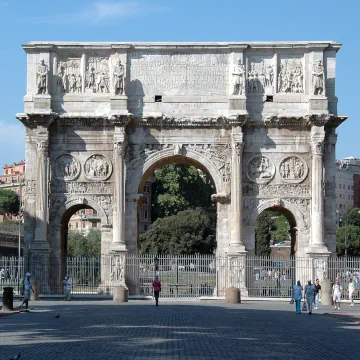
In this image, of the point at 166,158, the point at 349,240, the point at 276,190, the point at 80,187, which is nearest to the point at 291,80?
the point at 276,190

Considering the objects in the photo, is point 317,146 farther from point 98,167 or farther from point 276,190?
point 98,167

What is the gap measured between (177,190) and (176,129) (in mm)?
33822

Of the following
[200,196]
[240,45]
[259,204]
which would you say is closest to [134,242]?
[259,204]

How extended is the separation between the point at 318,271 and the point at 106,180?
8.67m

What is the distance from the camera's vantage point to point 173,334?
2086cm

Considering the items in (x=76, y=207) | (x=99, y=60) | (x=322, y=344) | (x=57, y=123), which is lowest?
(x=322, y=344)

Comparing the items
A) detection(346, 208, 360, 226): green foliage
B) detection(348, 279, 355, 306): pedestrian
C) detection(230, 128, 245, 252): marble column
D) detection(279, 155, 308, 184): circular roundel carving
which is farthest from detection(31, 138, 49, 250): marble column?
detection(346, 208, 360, 226): green foliage

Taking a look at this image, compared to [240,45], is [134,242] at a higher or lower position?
lower

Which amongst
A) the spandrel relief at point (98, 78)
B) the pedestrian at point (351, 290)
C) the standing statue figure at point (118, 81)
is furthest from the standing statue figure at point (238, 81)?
the pedestrian at point (351, 290)

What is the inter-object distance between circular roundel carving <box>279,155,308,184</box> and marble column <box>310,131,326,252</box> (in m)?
0.51

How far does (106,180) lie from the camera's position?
130ft

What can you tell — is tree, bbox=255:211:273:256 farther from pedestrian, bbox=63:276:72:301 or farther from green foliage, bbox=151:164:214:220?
pedestrian, bbox=63:276:72:301

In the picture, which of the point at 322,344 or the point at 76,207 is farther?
the point at 76,207

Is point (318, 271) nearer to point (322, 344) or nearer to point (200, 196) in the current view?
point (322, 344)
